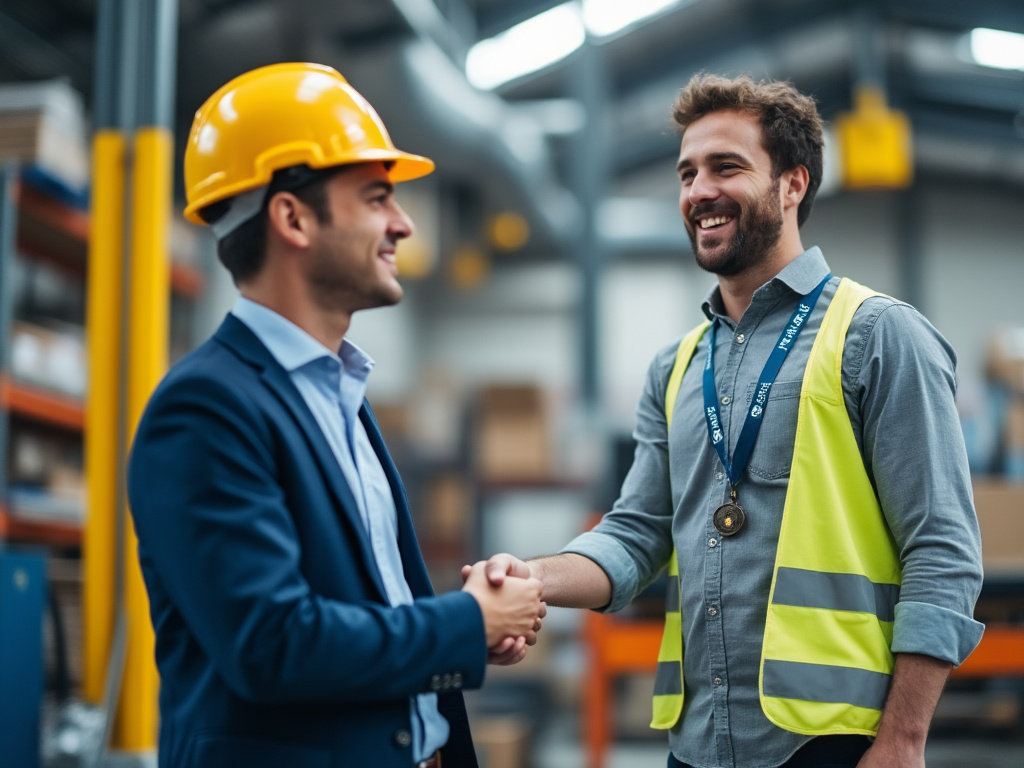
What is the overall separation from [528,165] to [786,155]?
7599mm

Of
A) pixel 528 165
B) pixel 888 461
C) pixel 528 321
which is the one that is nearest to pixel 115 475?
pixel 888 461

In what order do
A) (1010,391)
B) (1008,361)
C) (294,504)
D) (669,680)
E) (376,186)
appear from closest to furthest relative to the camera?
(294,504) → (376,186) → (669,680) → (1010,391) → (1008,361)

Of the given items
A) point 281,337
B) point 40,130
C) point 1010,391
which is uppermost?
point 40,130

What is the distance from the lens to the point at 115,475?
156 inches

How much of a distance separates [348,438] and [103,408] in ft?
8.47

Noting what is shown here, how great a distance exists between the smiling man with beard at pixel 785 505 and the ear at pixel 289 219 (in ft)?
2.02

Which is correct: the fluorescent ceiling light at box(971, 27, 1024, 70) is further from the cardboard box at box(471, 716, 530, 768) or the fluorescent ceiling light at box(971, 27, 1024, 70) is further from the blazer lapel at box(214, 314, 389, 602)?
the blazer lapel at box(214, 314, 389, 602)

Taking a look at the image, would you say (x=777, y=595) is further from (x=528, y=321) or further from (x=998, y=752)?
(x=528, y=321)

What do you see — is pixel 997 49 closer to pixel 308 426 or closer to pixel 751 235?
pixel 751 235

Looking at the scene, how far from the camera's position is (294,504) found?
4.92ft

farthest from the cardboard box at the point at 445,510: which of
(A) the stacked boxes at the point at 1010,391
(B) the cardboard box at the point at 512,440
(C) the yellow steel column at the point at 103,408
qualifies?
(C) the yellow steel column at the point at 103,408

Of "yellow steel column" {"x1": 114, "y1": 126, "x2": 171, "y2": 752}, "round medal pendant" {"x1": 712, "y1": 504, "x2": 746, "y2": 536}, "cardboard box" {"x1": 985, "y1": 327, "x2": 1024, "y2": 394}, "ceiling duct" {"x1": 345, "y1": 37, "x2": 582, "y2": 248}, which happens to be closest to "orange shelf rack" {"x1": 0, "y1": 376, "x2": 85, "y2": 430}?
"yellow steel column" {"x1": 114, "y1": 126, "x2": 171, "y2": 752}

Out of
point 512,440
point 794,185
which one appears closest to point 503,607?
point 794,185

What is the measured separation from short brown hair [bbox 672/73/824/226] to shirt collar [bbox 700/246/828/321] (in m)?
0.16
